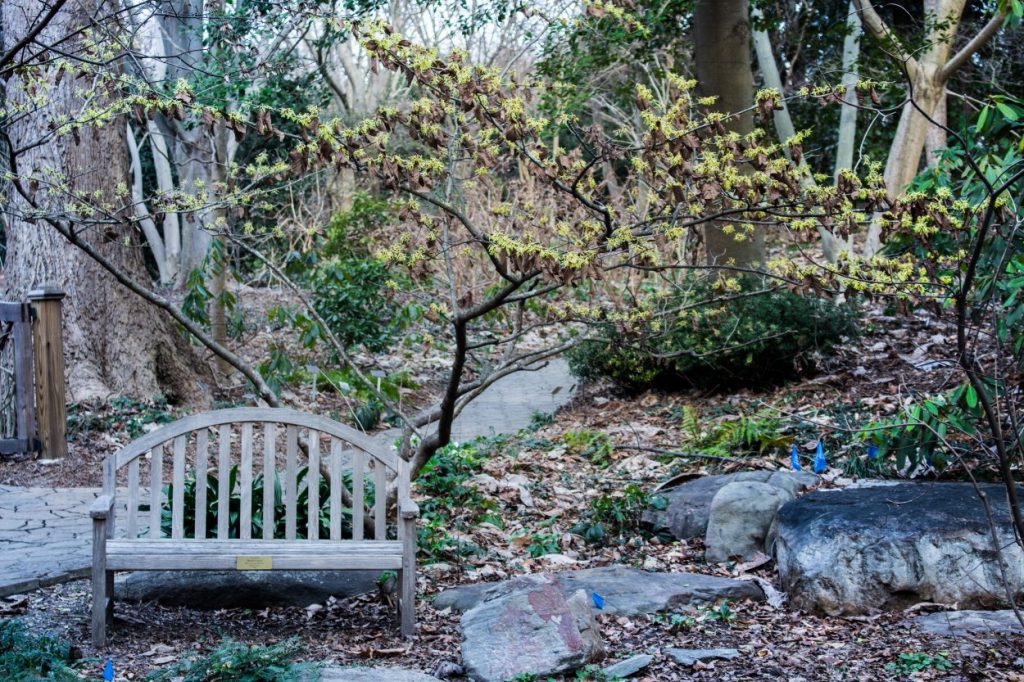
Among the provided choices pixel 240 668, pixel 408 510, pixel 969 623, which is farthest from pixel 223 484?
pixel 969 623

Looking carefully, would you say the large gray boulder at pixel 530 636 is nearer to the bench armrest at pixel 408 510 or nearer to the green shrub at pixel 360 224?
the bench armrest at pixel 408 510

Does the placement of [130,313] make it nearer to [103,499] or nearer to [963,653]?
[103,499]

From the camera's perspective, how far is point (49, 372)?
873cm

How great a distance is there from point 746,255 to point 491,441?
3.52 m

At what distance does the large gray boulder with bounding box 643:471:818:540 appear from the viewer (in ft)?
21.6

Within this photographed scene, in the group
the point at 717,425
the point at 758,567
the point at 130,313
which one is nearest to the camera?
the point at 758,567

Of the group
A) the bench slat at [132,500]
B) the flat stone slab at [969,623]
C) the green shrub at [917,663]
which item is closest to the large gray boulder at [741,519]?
the flat stone slab at [969,623]

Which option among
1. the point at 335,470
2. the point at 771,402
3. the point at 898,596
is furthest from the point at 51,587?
the point at 771,402

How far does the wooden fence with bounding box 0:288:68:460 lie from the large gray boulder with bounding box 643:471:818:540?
212 inches

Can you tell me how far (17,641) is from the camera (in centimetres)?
424

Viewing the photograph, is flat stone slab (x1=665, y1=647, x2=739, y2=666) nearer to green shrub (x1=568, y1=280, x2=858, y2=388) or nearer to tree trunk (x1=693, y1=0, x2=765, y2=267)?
green shrub (x1=568, y1=280, x2=858, y2=388)

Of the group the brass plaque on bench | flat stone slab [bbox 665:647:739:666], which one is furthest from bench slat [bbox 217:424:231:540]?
flat stone slab [bbox 665:647:739:666]

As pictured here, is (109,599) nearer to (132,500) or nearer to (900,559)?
(132,500)

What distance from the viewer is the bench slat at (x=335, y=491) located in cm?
511
